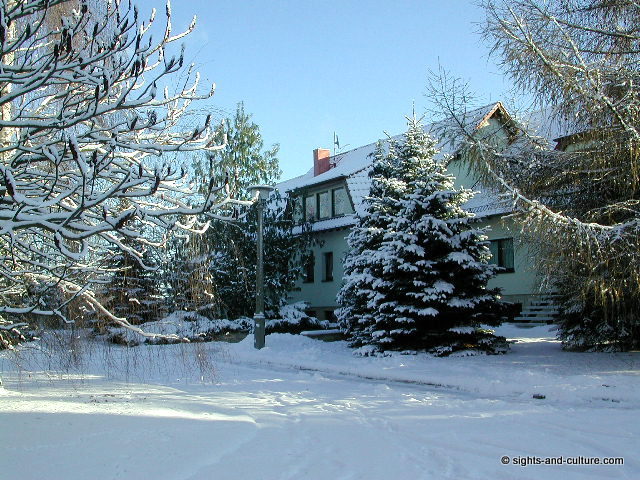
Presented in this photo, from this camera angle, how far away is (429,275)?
1502 cm

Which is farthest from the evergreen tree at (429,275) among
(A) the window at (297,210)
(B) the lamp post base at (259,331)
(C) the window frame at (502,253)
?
(A) the window at (297,210)

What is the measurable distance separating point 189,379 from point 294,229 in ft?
54.5

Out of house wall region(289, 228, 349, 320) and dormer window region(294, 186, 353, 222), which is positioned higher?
dormer window region(294, 186, 353, 222)

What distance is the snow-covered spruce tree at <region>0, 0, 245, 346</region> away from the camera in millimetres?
4812

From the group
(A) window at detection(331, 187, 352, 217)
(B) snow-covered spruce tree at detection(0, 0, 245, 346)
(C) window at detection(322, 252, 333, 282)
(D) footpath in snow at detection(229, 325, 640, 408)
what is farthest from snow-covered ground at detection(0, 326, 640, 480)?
(C) window at detection(322, 252, 333, 282)

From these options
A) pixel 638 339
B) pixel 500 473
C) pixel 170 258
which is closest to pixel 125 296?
pixel 170 258

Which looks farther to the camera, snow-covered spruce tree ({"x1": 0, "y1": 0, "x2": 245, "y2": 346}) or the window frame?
the window frame

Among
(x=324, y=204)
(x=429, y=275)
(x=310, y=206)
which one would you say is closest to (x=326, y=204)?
(x=324, y=204)

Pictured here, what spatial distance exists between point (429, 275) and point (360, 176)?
41.1 feet

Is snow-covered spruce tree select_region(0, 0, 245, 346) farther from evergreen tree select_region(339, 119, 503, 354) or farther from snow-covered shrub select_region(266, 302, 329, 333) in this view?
snow-covered shrub select_region(266, 302, 329, 333)

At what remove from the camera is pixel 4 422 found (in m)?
6.54

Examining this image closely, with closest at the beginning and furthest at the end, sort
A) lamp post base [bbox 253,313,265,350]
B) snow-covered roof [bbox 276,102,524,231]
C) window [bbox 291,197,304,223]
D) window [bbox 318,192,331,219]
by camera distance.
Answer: snow-covered roof [bbox 276,102,524,231] < lamp post base [bbox 253,313,265,350] < window [bbox 291,197,304,223] < window [bbox 318,192,331,219]

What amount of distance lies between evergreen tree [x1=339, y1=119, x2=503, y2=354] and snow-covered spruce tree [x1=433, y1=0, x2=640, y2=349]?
11.0 ft

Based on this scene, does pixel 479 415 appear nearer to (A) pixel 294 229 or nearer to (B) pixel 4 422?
(B) pixel 4 422
